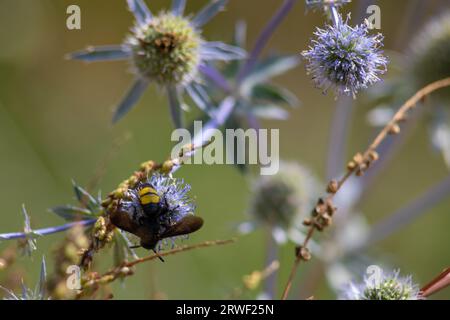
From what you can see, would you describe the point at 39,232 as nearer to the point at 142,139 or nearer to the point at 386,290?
the point at 386,290

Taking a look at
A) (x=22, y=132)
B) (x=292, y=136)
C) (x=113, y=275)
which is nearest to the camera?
(x=113, y=275)

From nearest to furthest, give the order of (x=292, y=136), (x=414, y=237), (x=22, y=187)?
1. (x=22, y=187)
2. (x=414, y=237)
3. (x=292, y=136)

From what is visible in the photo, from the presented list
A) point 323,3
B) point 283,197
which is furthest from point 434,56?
point 323,3

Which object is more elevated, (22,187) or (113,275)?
(22,187)

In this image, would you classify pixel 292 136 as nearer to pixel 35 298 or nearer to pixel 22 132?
pixel 22 132
